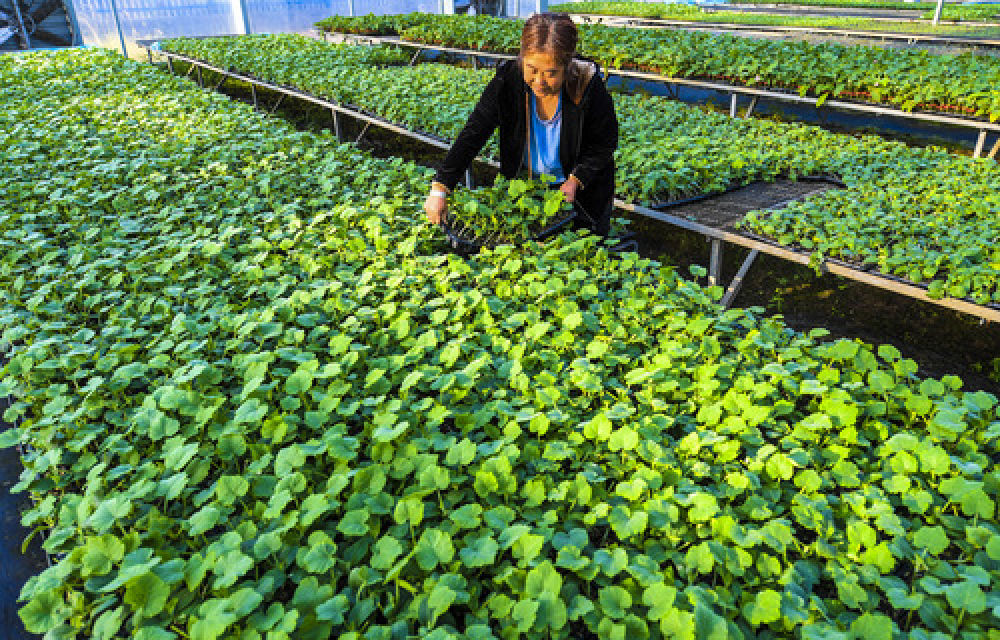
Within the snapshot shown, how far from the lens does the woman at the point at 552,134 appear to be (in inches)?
120

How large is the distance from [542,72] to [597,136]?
0.59 m

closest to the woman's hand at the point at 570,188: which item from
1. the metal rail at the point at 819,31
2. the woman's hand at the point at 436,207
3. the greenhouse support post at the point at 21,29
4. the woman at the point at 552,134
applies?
the woman at the point at 552,134

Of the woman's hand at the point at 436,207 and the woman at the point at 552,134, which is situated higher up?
the woman at the point at 552,134

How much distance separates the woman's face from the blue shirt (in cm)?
32

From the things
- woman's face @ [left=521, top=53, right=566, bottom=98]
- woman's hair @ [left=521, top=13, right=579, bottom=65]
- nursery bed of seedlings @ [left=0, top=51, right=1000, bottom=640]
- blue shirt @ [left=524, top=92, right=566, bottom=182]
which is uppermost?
woman's hair @ [left=521, top=13, right=579, bottom=65]

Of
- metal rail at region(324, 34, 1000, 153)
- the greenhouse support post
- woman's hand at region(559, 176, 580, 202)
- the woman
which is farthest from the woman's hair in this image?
the greenhouse support post

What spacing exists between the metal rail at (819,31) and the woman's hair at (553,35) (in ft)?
33.6

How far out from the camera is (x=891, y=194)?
4.06 m

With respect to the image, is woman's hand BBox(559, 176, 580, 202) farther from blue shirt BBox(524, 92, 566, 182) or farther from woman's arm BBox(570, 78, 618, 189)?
blue shirt BBox(524, 92, 566, 182)

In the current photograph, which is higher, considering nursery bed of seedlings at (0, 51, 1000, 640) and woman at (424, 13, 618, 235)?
woman at (424, 13, 618, 235)

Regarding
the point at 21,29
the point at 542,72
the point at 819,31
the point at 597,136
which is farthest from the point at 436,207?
the point at 21,29

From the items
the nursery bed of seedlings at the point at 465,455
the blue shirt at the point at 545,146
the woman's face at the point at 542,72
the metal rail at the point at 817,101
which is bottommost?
the nursery bed of seedlings at the point at 465,455

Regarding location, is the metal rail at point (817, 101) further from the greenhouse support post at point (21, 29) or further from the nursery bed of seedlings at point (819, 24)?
the greenhouse support post at point (21, 29)

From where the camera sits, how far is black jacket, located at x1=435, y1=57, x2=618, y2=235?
3.06m
